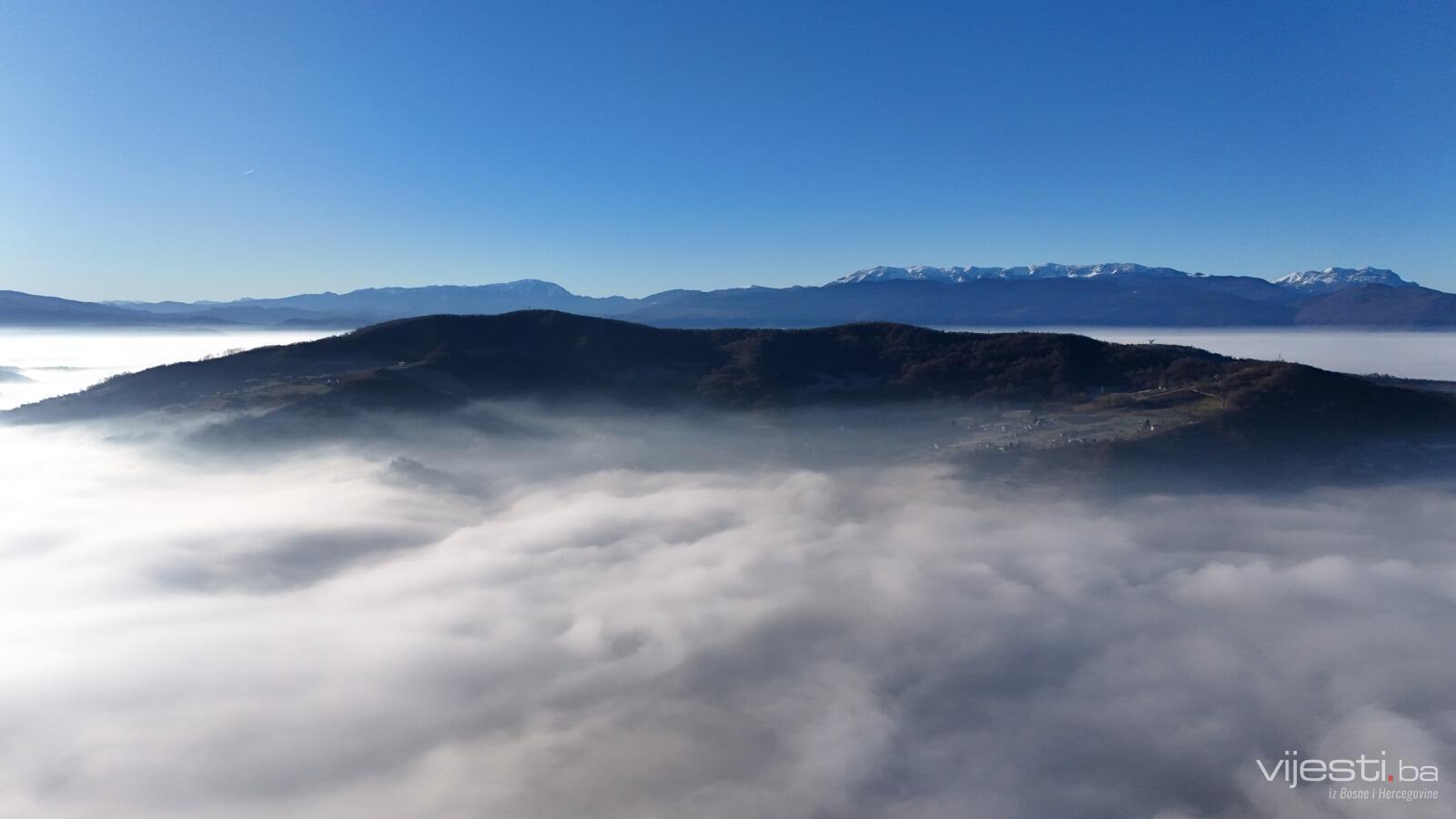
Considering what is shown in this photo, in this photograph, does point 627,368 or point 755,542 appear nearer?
point 755,542

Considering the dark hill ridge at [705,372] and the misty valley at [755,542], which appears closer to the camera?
the misty valley at [755,542]

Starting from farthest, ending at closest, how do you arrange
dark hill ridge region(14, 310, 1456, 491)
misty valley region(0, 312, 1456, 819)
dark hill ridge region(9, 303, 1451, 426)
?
1. dark hill ridge region(9, 303, 1451, 426)
2. dark hill ridge region(14, 310, 1456, 491)
3. misty valley region(0, 312, 1456, 819)

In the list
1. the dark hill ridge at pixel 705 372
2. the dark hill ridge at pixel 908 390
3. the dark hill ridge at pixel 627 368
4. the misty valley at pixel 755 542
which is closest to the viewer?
the misty valley at pixel 755 542

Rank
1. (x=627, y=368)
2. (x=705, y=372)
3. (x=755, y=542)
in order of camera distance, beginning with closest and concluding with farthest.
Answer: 1. (x=755, y=542)
2. (x=705, y=372)
3. (x=627, y=368)

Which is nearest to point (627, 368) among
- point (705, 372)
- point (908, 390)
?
point (705, 372)

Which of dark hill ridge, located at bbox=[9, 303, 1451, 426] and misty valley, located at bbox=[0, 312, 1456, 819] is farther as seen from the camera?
dark hill ridge, located at bbox=[9, 303, 1451, 426]

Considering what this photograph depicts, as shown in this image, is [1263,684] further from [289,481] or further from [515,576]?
[289,481]

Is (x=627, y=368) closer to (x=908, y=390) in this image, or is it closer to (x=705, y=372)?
(x=705, y=372)

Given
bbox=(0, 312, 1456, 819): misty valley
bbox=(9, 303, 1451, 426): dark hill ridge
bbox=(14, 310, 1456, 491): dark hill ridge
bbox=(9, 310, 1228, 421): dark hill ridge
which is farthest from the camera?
bbox=(9, 310, 1228, 421): dark hill ridge

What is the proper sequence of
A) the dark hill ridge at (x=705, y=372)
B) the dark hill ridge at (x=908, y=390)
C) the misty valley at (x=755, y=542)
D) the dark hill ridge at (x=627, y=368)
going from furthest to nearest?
the dark hill ridge at (x=627, y=368), the dark hill ridge at (x=705, y=372), the dark hill ridge at (x=908, y=390), the misty valley at (x=755, y=542)

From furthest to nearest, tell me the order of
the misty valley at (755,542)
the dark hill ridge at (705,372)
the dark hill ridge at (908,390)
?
the dark hill ridge at (705,372) → the dark hill ridge at (908,390) → the misty valley at (755,542)

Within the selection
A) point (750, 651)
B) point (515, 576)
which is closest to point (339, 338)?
point (515, 576)

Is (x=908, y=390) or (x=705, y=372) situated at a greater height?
(x=705, y=372)
